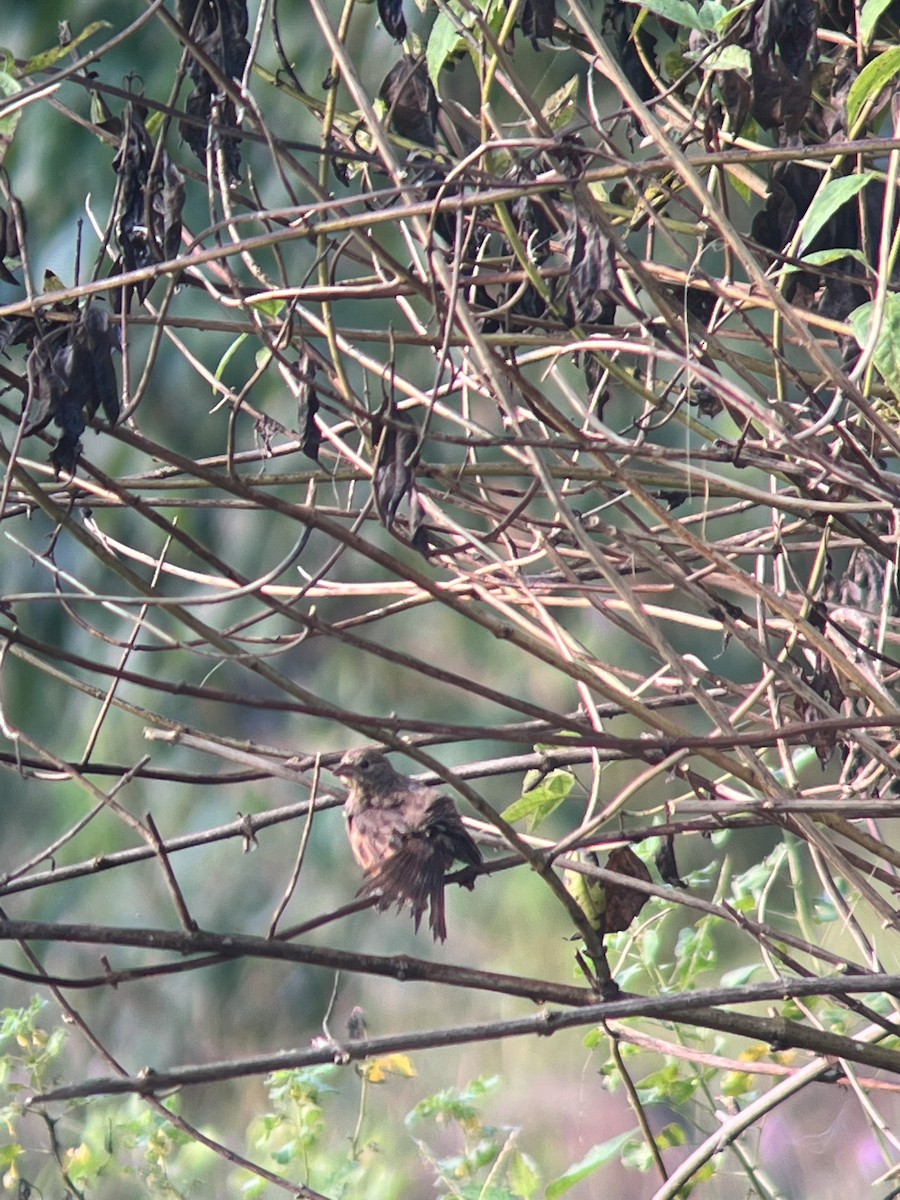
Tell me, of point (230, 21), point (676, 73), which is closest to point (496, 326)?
point (676, 73)

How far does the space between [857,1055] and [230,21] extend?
1.34m

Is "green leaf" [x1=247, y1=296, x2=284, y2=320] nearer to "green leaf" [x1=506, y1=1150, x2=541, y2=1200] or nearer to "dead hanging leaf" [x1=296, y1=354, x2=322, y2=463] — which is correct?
"dead hanging leaf" [x1=296, y1=354, x2=322, y2=463]

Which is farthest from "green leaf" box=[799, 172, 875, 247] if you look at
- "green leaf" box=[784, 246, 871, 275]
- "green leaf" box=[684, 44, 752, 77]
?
"green leaf" box=[684, 44, 752, 77]

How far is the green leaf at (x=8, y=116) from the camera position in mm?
1444

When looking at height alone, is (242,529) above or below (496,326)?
below

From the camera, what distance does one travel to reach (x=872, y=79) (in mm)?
1437

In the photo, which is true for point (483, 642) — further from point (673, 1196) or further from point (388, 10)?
point (388, 10)

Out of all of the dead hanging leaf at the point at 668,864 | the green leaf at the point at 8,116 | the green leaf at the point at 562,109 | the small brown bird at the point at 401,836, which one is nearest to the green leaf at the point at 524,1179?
the small brown bird at the point at 401,836

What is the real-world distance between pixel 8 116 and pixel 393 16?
1.57 feet

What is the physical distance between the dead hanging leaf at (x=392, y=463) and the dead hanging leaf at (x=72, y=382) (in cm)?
26

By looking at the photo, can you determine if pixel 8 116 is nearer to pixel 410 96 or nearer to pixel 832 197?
pixel 410 96

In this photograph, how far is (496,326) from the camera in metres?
→ 1.99

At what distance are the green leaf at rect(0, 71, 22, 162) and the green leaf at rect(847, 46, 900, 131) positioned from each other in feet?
2.79

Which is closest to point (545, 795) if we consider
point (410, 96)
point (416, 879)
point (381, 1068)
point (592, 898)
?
point (592, 898)
